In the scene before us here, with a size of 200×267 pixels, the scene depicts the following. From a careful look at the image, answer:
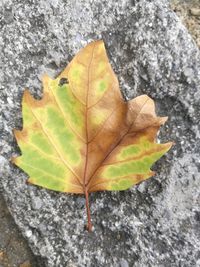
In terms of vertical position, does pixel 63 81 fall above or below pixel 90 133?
above

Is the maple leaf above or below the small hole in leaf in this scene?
below

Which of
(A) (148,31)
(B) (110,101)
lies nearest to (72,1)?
(A) (148,31)

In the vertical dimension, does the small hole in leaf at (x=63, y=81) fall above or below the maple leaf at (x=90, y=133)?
above

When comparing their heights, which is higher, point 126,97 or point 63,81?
point 63,81
